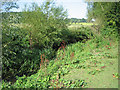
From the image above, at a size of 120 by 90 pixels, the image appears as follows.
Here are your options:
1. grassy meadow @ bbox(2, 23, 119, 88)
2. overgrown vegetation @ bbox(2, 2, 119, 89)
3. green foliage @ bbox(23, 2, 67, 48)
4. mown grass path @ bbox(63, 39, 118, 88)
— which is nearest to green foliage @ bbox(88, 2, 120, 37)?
overgrown vegetation @ bbox(2, 2, 119, 89)

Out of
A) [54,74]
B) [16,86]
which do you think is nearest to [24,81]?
[16,86]

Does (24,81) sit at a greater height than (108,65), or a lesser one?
lesser

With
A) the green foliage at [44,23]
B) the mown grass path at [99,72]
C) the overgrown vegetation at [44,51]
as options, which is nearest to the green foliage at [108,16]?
the overgrown vegetation at [44,51]

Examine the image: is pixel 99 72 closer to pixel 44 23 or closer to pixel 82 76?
pixel 82 76

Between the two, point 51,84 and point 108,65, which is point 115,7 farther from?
point 51,84

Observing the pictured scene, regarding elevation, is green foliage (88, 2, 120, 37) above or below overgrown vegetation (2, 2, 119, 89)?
above

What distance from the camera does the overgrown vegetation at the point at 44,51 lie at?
4.84 meters

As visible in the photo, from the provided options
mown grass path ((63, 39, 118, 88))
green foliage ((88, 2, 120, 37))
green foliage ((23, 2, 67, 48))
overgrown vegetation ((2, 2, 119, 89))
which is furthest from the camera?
green foliage ((88, 2, 120, 37))

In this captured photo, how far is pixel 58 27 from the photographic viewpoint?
854cm

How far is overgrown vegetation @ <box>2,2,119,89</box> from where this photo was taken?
4.84 m

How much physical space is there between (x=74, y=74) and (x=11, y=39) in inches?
113

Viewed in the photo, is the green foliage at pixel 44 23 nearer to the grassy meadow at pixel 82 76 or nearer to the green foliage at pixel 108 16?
the grassy meadow at pixel 82 76

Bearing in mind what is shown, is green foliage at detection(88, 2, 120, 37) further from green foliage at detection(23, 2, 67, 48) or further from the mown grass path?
the mown grass path

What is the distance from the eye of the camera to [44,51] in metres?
7.43
